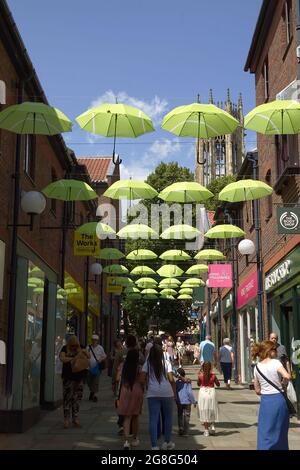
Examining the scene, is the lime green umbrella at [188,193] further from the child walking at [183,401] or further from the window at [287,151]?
the child walking at [183,401]

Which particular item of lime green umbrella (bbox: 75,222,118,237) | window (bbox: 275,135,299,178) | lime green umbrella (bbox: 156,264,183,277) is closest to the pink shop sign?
lime green umbrella (bbox: 156,264,183,277)

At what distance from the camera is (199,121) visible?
11047 mm

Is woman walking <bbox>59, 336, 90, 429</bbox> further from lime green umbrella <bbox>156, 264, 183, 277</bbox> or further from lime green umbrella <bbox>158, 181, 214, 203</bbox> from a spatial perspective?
lime green umbrella <bbox>156, 264, 183, 277</bbox>

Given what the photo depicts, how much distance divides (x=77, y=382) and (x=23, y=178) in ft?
15.0

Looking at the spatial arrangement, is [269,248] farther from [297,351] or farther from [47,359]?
[47,359]

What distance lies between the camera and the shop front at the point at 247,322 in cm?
2051

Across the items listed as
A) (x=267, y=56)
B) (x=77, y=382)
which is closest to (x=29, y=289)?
(x=77, y=382)

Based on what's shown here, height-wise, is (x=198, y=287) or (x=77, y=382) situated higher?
(x=198, y=287)

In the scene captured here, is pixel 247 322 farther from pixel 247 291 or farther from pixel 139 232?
pixel 139 232

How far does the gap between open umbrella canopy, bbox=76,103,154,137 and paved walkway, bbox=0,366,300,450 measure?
5.64 m

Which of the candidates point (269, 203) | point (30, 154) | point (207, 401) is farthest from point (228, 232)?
point (207, 401)

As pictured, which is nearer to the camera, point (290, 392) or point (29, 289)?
point (290, 392)

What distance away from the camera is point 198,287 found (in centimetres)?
3484
